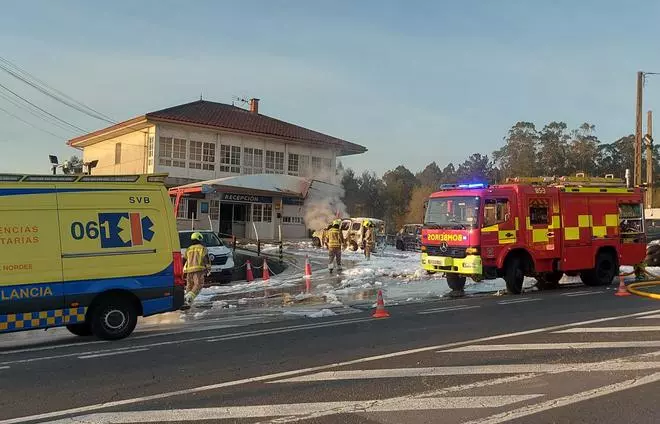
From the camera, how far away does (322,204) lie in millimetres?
35781

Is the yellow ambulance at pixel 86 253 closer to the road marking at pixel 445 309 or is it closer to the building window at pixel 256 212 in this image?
the road marking at pixel 445 309

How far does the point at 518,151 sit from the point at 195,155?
1961 inches

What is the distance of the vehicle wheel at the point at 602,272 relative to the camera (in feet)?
54.1

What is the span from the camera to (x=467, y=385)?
5988mm

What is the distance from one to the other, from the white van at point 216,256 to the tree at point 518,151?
5662 centimetres

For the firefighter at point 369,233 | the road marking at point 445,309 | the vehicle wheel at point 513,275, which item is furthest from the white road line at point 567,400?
the firefighter at point 369,233

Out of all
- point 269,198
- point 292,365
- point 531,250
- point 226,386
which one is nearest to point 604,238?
point 531,250

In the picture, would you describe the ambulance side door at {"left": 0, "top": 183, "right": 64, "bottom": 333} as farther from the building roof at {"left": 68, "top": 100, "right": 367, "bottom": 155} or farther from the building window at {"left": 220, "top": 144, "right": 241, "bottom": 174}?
the building window at {"left": 220, "top": 144, "right": 241, "bottom": 174}

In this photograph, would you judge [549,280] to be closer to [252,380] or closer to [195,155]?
[252,380]

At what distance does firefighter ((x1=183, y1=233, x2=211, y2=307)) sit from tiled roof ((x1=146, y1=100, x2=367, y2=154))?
2271cm

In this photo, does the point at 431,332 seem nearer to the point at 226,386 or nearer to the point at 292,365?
the point at 292,365

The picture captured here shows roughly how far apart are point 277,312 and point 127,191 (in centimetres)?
437

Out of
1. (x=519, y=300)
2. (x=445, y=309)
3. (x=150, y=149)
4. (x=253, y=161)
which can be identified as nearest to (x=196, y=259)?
(x=445, y=309)

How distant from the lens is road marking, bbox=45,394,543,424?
16.5 ft
